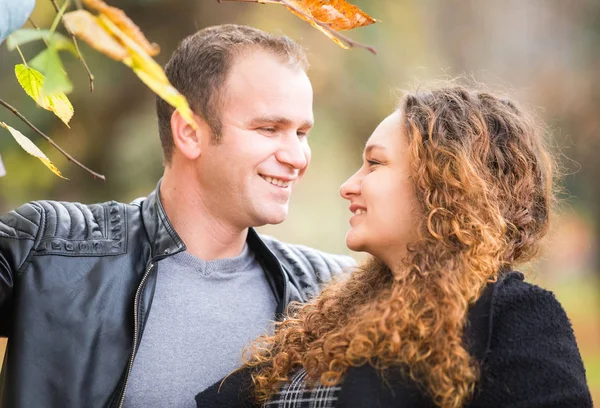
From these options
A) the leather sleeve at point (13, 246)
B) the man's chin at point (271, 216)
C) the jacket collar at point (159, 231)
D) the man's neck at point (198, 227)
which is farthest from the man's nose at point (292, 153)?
the leather sleeve at point (13, 246)

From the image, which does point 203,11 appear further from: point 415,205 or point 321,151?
point 415,205

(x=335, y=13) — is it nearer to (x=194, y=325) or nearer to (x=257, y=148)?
(x=257, y=148)

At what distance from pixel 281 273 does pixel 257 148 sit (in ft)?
1.22

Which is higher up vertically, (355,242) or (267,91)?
(267,91)

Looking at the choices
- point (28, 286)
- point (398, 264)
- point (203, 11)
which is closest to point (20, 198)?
point (203, 11)

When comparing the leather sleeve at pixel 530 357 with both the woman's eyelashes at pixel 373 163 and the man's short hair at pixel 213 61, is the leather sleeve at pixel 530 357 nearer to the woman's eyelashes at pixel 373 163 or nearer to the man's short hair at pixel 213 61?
the woman's eyelashes at pixel 373 163

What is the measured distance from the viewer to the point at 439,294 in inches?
64.3

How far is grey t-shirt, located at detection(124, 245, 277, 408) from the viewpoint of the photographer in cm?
202

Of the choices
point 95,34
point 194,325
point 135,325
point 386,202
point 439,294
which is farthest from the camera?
point 194,325

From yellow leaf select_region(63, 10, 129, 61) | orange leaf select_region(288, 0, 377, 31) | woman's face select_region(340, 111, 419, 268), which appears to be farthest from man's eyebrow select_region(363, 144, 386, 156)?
yellow leaf select_region(63, 10, 129, 61)

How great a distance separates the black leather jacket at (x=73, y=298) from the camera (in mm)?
1934

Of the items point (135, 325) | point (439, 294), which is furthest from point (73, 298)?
point (439, 294)

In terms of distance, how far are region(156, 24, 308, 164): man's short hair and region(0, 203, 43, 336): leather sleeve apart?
53cm

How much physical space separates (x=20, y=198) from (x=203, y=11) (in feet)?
5.91
